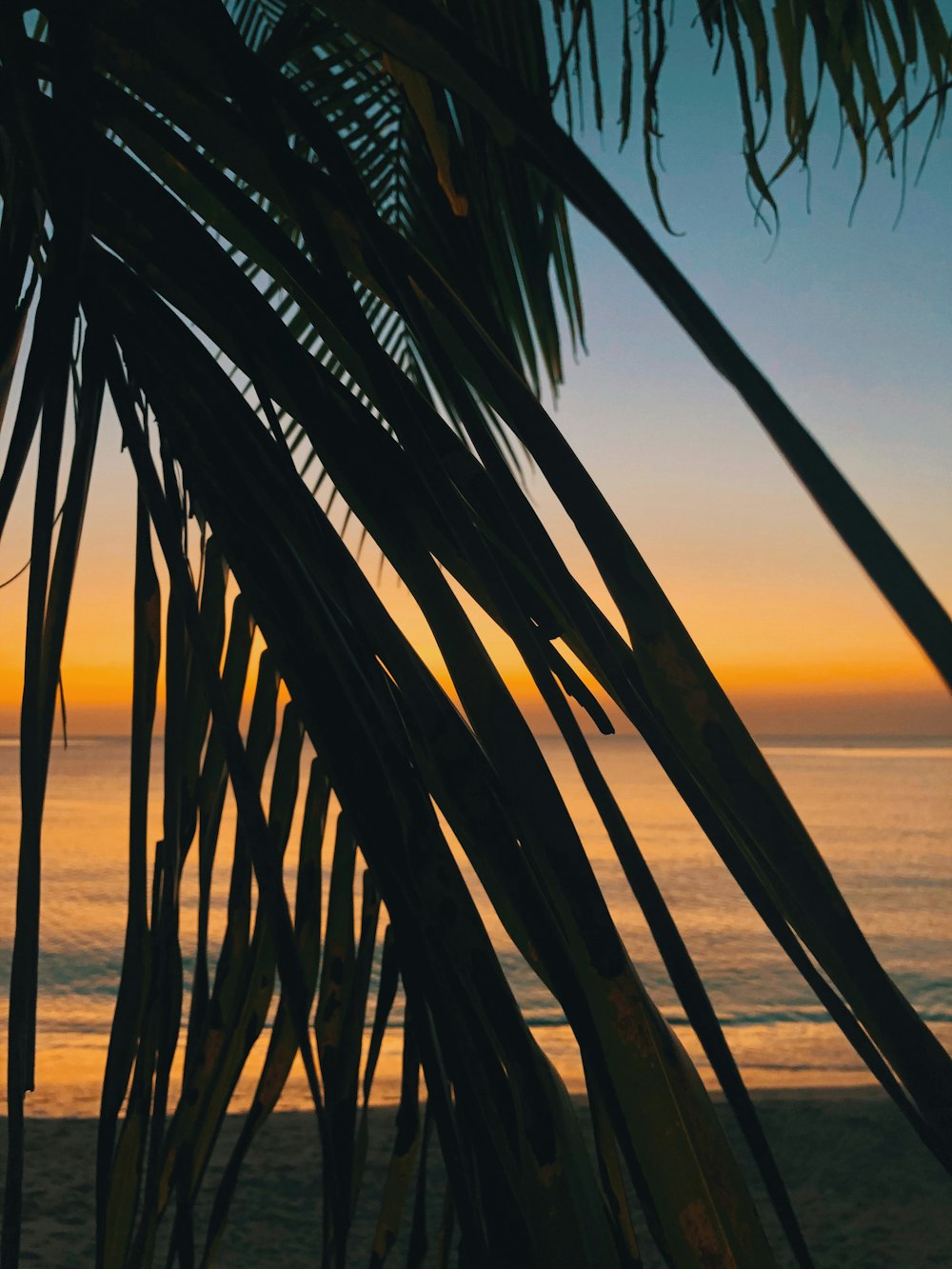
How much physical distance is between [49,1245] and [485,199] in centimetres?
138

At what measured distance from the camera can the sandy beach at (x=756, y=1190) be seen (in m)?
1.34

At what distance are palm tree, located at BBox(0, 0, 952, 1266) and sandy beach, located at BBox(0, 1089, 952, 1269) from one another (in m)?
1.24

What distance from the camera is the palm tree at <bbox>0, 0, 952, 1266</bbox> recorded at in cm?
16

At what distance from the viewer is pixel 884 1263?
51.1 inches

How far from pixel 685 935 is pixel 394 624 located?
4.42 m

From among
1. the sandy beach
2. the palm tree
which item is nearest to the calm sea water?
the sandy beach

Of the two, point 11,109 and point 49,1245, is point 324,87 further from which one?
point 49,1245

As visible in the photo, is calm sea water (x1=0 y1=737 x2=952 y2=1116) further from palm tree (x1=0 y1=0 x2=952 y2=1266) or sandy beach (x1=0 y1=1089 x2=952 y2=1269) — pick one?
palm tree (x1=0 y1=0 x2=952 y2=1266)

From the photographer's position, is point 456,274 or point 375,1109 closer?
point 456,274

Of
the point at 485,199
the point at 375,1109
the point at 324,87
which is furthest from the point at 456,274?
the point at 375,1109

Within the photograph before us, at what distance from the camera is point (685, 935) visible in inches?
171

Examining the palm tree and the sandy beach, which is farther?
the sandy beach

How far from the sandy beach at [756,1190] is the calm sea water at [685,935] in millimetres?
274

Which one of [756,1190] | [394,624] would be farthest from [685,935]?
[394,624]
